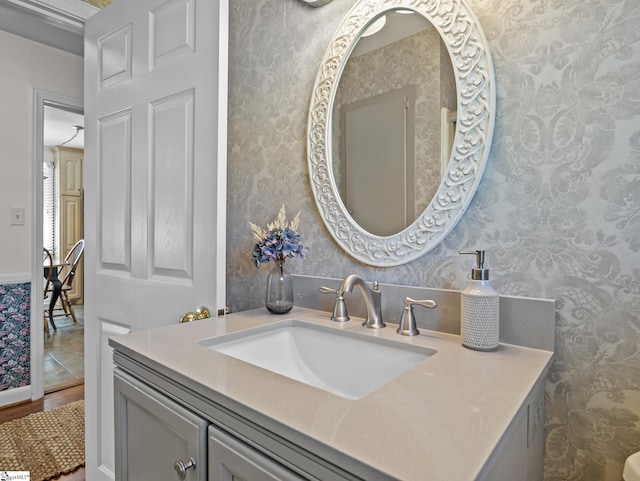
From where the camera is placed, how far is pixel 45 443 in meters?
2.00

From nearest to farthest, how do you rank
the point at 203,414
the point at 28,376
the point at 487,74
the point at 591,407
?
the point at 203,414 < the point at 591,407 < the point at 487,74 < the point at 28,376

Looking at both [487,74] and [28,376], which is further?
[28,376]

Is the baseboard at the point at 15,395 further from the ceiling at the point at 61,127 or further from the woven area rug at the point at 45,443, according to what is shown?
the ceiling at the point at 61,127

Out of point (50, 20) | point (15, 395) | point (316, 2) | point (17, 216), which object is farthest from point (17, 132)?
point (316, 2)

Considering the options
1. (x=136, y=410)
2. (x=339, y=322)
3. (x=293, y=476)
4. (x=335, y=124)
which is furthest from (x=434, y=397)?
(x=335, y=124)

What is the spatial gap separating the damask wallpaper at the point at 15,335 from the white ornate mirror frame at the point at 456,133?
2.43m

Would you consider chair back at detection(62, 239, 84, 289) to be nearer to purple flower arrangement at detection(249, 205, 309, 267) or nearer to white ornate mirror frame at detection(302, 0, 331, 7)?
purple flower arrangement at detection(249, 205, 309, 267)

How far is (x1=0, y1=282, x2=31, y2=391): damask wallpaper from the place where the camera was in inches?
96.5

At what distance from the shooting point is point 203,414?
26.2 inches

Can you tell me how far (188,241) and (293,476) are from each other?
93cm

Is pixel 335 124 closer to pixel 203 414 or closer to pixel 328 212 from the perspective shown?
pixel 328 212

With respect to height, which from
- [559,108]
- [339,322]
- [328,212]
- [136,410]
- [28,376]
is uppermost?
[559,108]

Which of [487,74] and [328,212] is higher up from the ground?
[487,74]

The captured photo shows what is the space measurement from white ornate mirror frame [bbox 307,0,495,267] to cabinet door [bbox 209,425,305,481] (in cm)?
64
